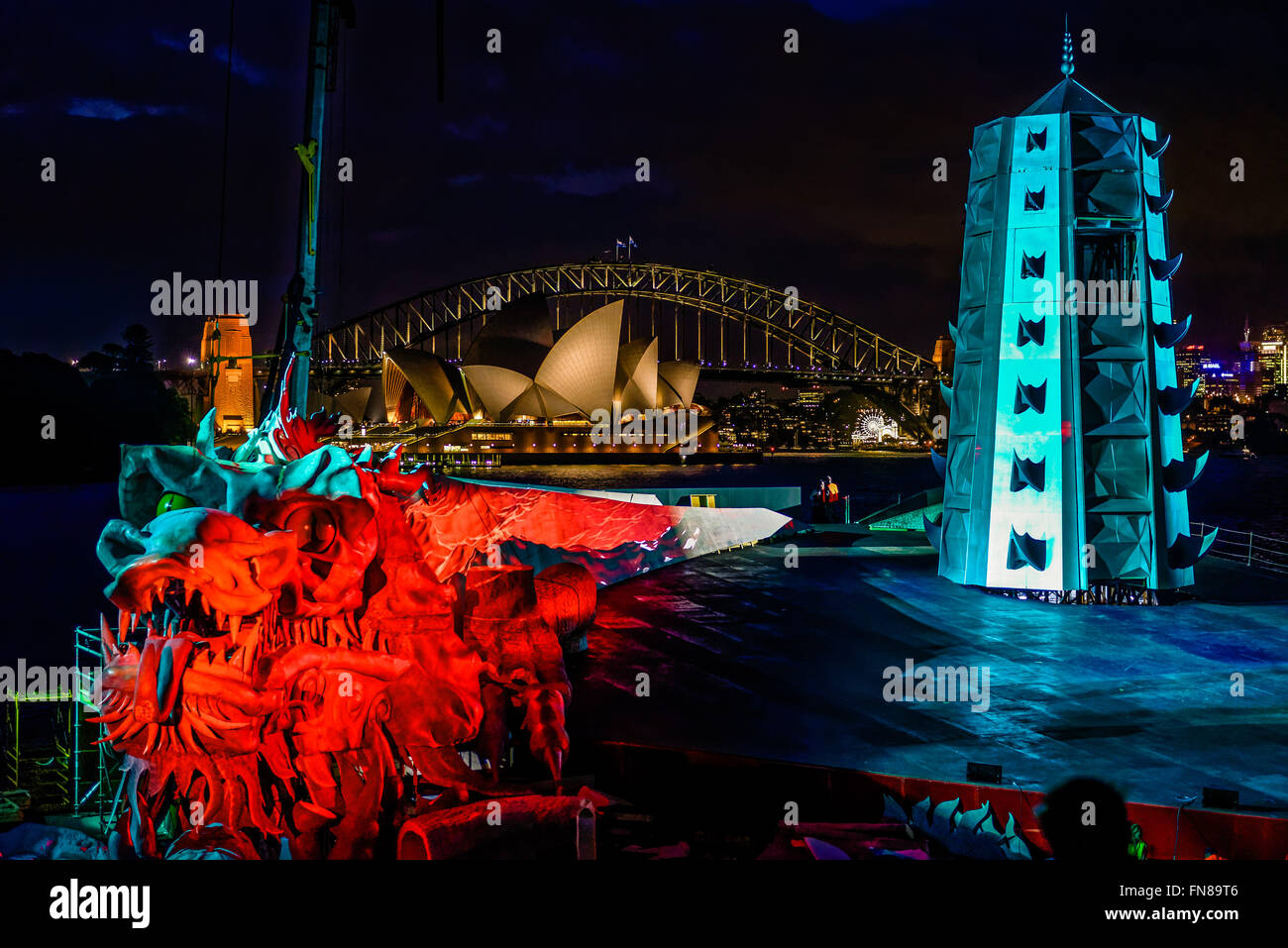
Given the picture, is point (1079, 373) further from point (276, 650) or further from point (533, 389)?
point (533, 389)

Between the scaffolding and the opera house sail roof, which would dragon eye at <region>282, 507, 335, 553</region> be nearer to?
the scaffolding

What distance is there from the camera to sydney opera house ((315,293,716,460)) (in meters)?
87.2

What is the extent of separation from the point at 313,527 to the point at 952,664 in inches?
288

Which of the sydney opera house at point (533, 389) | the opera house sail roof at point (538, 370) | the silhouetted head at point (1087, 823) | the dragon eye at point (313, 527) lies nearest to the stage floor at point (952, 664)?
the dragon eye at point (313, 527)

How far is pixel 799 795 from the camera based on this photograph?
644cm

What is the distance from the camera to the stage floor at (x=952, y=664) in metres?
6.90

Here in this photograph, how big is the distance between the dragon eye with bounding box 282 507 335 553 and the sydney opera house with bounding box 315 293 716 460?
7636 cm

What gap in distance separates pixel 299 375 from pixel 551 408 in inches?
3234

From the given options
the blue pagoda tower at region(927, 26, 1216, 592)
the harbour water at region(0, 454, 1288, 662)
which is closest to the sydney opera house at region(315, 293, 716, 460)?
the harbour water at region(0, 454, 1288, 662)

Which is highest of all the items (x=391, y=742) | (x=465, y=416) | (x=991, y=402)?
(x=465, y=416)

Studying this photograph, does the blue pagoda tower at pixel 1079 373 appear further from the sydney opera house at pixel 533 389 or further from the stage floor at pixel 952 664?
the sydney opera house at pixel 533 389
